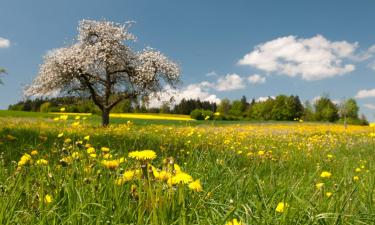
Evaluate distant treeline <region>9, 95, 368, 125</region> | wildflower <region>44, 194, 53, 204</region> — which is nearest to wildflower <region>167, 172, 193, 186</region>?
wildflower <region>44, 194, 53, 204</region>

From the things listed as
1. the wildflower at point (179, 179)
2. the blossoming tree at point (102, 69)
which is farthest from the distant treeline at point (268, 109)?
the wildflower at point (179, 179)

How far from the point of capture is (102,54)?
24.9 metres

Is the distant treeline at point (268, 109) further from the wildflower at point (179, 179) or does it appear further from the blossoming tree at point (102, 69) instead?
the wildflower at point (179, 179)

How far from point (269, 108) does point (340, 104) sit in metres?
59.6

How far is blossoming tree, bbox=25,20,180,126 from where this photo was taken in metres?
24.8

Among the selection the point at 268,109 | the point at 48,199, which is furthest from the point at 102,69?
the point at 268,109

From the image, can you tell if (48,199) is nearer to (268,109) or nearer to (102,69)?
(102,69)

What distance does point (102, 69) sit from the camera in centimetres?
2569

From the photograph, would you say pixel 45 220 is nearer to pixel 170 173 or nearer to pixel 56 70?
pixel 170 173

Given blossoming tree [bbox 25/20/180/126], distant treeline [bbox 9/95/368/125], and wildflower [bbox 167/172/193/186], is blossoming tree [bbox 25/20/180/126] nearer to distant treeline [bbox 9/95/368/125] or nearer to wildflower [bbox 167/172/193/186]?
wildflower [bbox 167/172/193/186]

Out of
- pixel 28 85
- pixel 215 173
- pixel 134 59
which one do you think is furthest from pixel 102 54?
pixel 215 173

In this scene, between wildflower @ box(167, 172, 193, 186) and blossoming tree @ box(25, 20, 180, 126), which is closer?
wildflower @ box(167, 172, 193, 186)

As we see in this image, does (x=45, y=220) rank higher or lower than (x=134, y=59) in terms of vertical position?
lower

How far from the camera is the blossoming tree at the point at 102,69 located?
24.8 meters
